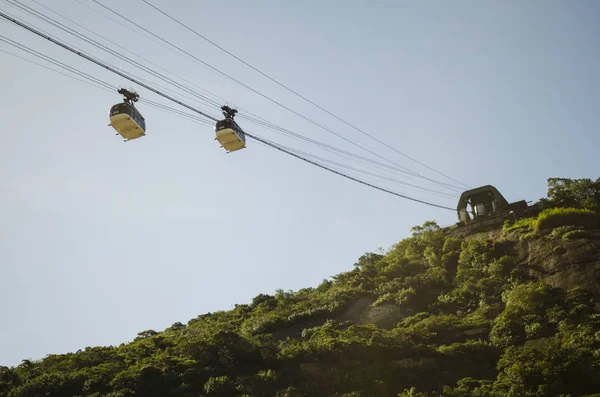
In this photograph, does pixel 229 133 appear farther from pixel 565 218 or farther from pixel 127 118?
pixel 565 218

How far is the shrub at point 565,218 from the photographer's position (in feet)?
139

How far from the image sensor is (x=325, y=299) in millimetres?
45281

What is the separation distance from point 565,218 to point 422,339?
18.3 meters

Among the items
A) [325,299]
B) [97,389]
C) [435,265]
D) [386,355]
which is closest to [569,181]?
[435,265]

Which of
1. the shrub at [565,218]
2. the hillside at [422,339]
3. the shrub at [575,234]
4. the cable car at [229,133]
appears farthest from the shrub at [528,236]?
the cable car at [229,133]

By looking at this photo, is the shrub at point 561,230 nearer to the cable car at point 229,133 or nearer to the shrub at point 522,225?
the shrub at point 522,225

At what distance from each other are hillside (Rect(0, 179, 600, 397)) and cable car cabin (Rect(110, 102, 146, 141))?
14289mm

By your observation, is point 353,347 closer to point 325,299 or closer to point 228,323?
point 325,299

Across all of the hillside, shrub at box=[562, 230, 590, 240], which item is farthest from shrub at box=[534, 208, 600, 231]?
shrub at box=[562, 230, 590, 240]

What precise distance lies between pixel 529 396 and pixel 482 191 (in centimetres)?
2960

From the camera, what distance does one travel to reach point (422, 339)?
33062 mm

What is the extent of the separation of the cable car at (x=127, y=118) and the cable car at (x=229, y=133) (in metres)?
3.45

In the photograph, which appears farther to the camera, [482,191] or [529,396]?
[482,191]

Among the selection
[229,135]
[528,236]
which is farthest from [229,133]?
[528,236]
